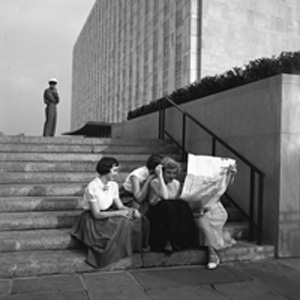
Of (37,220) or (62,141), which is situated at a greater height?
(62,141)

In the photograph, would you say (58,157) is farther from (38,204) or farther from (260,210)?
(260,210)

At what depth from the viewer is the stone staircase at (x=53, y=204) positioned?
4.21m

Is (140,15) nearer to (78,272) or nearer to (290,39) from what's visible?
(290,39)

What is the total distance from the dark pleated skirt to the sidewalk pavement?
0.30 meters

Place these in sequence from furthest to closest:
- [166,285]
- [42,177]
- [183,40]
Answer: [183,40]
[42,177]
[166,285]

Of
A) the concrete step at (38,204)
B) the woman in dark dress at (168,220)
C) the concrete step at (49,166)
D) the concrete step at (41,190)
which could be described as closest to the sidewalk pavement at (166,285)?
the woman in dark dress at (168,220)

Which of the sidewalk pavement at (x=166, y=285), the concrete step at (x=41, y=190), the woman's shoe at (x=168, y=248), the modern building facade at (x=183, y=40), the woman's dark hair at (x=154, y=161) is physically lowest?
the sidewalk pavement at (x=166, y=285)

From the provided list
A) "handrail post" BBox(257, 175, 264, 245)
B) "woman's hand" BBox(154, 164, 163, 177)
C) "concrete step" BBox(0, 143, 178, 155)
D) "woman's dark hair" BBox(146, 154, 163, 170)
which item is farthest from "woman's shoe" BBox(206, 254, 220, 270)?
"concrete step" BBox(0, 143, 178, 155)

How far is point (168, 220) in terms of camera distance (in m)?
4.43

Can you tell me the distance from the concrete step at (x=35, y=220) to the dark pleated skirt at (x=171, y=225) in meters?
1.19

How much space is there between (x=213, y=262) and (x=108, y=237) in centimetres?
130

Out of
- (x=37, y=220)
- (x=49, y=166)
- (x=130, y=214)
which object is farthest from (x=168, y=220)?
(x=49, y=166)

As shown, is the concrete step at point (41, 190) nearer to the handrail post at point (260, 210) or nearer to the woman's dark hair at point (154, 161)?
the woman's dark hair at point (154, 161)

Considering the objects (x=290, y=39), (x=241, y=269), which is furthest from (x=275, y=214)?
(x=290, y=39)
